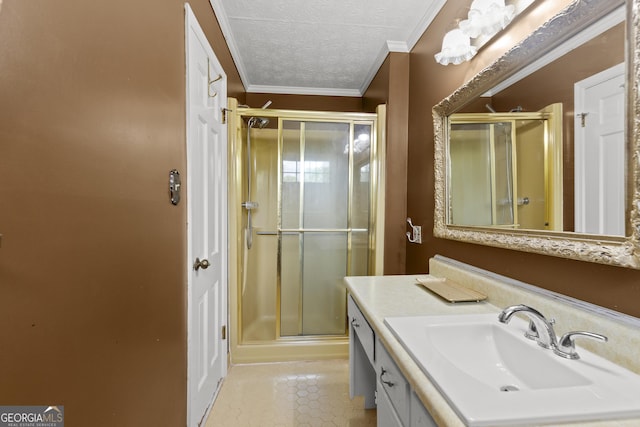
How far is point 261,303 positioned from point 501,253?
191cm

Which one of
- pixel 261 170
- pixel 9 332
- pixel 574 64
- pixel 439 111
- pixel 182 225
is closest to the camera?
pixel 9 332

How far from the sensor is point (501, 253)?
113 cm

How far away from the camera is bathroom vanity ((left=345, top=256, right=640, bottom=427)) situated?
56 centimetres

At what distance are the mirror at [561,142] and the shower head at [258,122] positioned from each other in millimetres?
1496

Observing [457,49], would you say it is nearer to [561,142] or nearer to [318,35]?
[561,142]

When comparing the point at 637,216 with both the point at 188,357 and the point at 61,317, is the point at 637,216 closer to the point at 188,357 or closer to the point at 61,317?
the point at 61,317

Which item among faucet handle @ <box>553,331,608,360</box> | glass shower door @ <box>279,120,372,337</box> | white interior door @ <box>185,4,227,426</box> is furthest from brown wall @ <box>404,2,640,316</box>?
white interior door @ <box>185,4,227,426</box>

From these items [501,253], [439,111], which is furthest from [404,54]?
[501,253]

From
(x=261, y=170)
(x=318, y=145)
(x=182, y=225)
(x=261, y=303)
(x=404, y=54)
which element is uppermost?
(x=404, y=54)

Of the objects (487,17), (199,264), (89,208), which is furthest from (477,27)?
(199,264)

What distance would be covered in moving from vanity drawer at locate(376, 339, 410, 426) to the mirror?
62cm

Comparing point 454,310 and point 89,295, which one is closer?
point 89,295

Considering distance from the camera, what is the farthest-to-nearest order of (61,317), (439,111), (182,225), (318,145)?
(318,145) → (439,111) → (182,225) → (61,317)

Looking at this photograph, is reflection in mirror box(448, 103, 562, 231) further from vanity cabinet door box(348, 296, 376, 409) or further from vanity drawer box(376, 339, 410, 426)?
vanity cabinet door box(348, 296, 376, 409)
